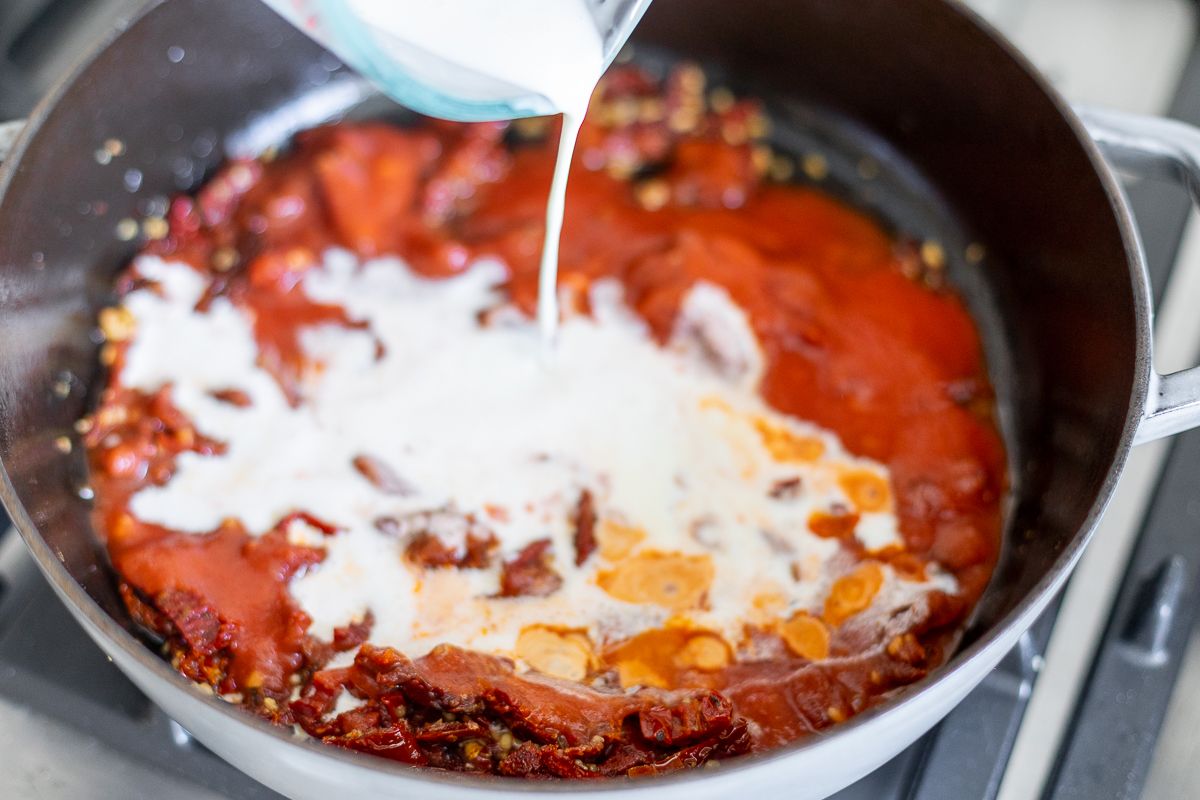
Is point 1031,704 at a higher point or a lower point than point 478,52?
lower

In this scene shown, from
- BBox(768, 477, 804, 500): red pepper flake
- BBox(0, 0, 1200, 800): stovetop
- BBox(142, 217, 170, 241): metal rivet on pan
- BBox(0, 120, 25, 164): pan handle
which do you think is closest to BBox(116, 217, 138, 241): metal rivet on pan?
BBox(142, 217, 170, 241): metal rivet on pan

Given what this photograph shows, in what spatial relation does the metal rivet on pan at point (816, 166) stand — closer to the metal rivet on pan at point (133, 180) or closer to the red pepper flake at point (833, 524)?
the red pepper flake at point (833, 524)

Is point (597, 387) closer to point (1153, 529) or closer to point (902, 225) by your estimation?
point (902, 225)

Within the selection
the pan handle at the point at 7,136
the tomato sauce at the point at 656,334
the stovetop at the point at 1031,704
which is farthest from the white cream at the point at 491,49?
the stovetop at the point at 1031,704

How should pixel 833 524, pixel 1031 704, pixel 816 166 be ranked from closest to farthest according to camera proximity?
pixel 1031 704
pixel 833 524
pixel 816 166

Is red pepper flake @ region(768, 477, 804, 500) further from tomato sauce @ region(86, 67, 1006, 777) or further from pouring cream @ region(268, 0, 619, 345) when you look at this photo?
pouring cream @ region(268, 0, 619, 345)

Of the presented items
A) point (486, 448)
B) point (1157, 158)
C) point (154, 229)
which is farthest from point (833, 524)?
point (154, 229)

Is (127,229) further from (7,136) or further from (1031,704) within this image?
(1031,704)
